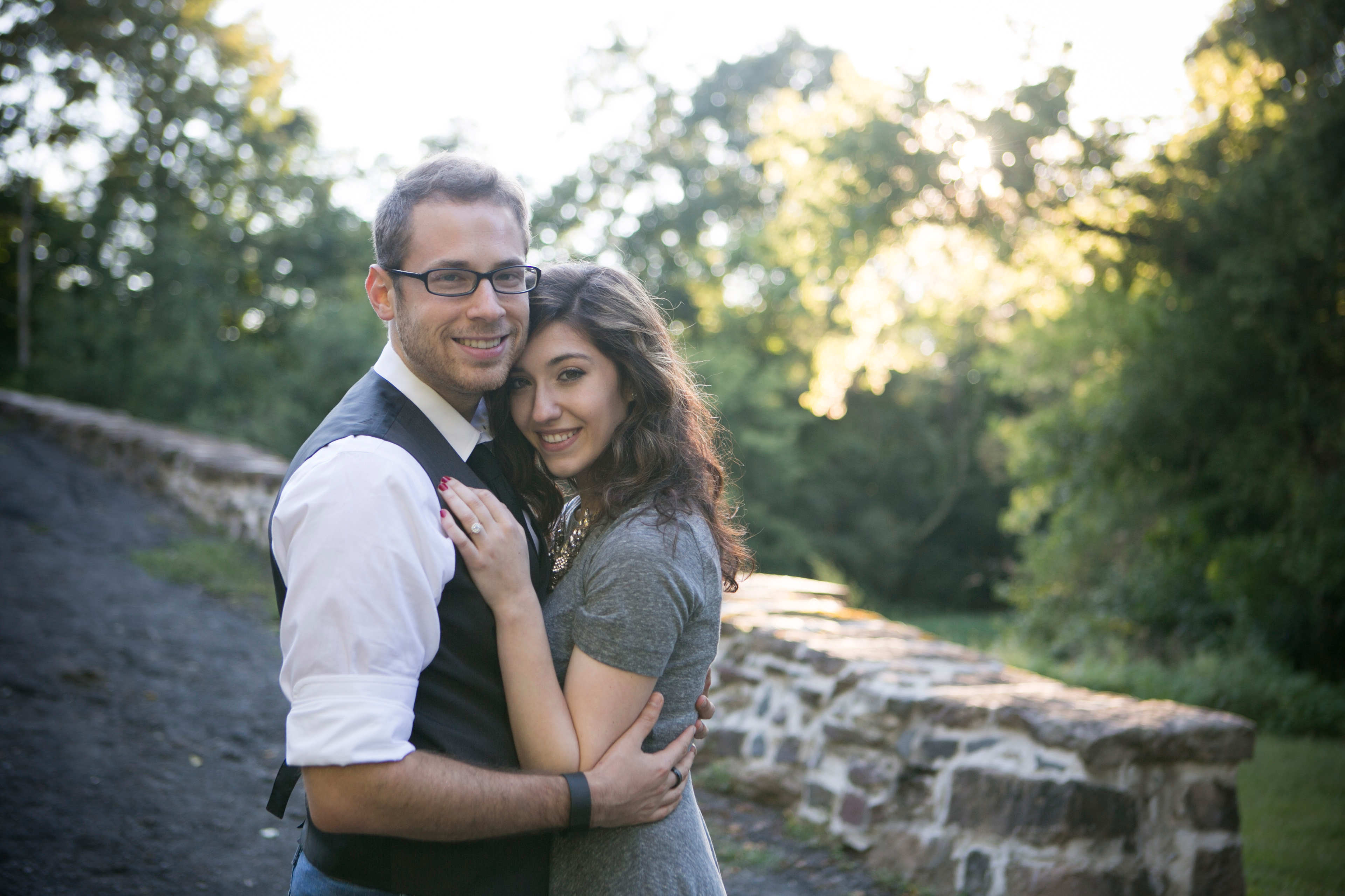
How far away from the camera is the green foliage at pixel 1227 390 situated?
8.52m

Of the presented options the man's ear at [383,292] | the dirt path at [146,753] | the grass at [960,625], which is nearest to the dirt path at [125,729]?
the dirt path at [146,753]


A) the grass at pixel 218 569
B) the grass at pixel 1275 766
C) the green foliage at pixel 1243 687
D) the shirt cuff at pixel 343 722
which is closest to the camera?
the shirt cuff at pixel 343 722

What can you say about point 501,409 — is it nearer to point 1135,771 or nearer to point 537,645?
point 537,645

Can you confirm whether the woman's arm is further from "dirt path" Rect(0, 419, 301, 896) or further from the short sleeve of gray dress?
"dirt path" Rect(0, 419, 301, 896)

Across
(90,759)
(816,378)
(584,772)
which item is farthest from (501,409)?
(816,378)

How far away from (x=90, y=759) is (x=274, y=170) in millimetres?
22788

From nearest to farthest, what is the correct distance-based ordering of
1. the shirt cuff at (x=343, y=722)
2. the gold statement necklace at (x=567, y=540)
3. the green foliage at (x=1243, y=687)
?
the shirt cuff at (x=343, y=722), the gold statement necklace at (x=567, y=540), the green foliage at (x=1243, y=687)

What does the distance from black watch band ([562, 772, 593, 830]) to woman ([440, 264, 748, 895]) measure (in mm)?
33

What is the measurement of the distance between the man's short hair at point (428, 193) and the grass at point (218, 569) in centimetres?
573

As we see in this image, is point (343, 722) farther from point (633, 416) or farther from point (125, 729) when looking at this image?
point (125, 729)

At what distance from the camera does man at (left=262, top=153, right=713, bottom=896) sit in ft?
4.77

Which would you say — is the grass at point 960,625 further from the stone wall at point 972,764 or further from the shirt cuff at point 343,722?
the shirt cuff at point 343,722

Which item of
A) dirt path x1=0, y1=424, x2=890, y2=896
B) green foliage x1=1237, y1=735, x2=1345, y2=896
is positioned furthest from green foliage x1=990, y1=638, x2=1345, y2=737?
dirt path x1=0, y1=424, x2=890, y2=896

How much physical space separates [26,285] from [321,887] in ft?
72.7
